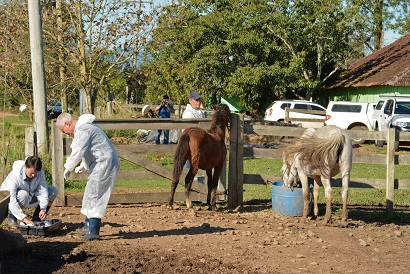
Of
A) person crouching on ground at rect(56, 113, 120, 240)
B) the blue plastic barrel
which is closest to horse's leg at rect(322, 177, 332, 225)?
the blue plastic barrel

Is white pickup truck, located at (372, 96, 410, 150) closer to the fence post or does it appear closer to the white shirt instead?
the white shirt

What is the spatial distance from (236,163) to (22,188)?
3.94m

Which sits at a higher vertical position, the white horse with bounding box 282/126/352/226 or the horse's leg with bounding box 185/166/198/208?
the white horse with bounding box 282/126/352/226

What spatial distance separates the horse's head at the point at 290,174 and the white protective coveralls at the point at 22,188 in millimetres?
3893

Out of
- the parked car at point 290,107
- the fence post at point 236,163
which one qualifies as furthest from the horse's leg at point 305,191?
the parked car at point 290,107

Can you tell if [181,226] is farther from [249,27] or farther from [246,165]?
[249,27]

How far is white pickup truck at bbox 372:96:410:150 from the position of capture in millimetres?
23578

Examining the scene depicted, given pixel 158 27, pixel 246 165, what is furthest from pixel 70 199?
pixel 158 27

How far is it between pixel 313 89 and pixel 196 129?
26726mm

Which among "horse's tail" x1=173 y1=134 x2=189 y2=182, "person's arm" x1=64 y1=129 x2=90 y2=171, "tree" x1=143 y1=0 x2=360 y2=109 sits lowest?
"horse's tail" x1=173 y1=134 x2=189 y2=182

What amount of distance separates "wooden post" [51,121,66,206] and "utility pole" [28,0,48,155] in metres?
1.52

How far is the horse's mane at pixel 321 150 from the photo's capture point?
9555 mm

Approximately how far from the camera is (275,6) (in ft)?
112

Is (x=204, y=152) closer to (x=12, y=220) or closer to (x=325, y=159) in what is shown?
(x=325, y=159)
